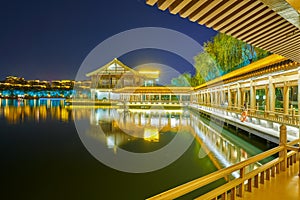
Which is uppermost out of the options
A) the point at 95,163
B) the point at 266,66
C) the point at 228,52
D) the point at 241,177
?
the point at 228,52

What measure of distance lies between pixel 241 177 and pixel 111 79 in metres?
42.9

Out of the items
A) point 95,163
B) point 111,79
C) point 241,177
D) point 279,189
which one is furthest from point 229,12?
point 111,79

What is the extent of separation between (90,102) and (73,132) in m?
26.7

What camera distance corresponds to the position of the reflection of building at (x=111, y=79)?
4475 cm

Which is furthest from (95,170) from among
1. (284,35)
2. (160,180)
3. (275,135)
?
(284,35)

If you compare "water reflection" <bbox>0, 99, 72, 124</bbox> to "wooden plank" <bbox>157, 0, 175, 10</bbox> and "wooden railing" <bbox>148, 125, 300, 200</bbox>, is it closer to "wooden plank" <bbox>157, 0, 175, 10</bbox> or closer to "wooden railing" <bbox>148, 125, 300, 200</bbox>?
"wooden railing" <bbox>148, 125, 300, 200</bbox>

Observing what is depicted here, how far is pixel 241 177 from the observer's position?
10.7 feet

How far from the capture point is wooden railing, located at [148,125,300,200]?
90.0 inches

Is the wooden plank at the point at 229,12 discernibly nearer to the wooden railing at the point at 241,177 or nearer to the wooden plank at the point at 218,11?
the wooden plank at the point at 218,11

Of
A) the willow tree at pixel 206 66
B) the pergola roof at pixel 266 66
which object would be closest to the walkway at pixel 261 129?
the pergola roof at pixel 266 66

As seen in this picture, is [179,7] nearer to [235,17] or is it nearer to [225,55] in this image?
[235,17]

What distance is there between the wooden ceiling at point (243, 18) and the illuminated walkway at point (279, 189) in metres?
2.04

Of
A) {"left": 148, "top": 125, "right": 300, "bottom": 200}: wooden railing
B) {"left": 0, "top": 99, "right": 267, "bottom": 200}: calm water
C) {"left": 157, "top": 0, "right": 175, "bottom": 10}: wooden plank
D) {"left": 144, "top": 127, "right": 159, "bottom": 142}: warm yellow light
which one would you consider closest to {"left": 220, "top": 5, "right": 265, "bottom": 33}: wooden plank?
{"left": 157, "top": 0, "right": 175, "bottom": 10}: wooden plank

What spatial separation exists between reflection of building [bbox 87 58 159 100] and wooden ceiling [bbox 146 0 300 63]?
41.8 meters
